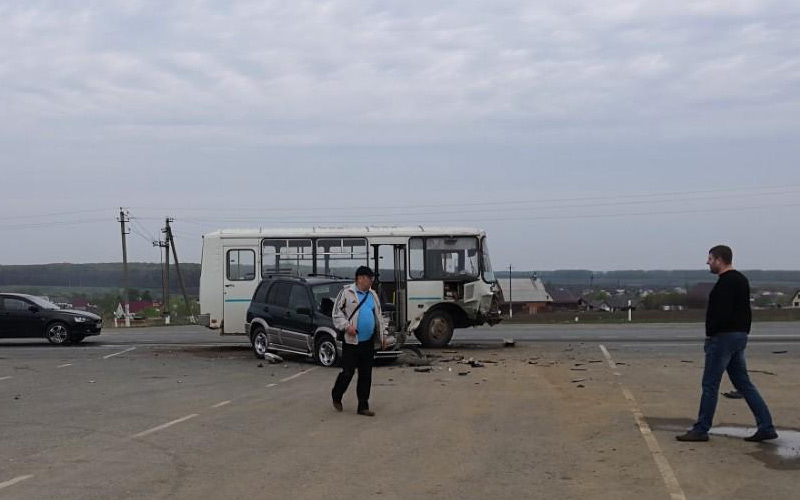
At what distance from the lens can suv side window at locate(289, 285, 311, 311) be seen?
18.7m

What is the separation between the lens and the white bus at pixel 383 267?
72.7ft

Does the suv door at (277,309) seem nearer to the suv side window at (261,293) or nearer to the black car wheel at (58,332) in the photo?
the suv side window at (261,293)

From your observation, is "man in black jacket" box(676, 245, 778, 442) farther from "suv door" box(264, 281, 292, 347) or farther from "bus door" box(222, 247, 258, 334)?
"bus door" box(222, 247, 258, 334)

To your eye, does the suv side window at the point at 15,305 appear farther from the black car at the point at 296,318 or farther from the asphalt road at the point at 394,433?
the black car at the point at 296,318

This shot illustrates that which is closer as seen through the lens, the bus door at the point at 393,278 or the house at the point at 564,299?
the bus door at the point at 393,278

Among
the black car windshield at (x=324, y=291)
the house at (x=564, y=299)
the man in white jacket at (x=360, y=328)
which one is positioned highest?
the black car windshield at (x=324, y=291)

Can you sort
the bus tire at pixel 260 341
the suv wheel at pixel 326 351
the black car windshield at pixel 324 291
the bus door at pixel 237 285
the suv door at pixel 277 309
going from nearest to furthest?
1. the suv wheel at pixel 326 351
2. the black car windshield at pixel 324 291
3. the suv door at pixel 277 309
4. the bus tire at pixel 260 341
5. the bus door at pixel 237 285

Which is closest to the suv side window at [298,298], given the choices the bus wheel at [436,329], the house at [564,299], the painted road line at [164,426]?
the bus wheel at [436,329]

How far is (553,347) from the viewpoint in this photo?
22.4 meters

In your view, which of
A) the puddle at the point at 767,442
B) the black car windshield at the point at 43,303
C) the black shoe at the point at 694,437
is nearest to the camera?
the puddle at the point at 767,442

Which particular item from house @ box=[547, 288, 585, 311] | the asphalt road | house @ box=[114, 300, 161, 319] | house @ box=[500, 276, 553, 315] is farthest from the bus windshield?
house @ box=[547, 288, 585, 311]

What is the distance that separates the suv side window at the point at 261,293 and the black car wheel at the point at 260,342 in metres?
0.59

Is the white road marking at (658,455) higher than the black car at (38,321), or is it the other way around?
the black car at (38,321)

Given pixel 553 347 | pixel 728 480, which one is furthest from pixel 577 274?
pixel 728 480
